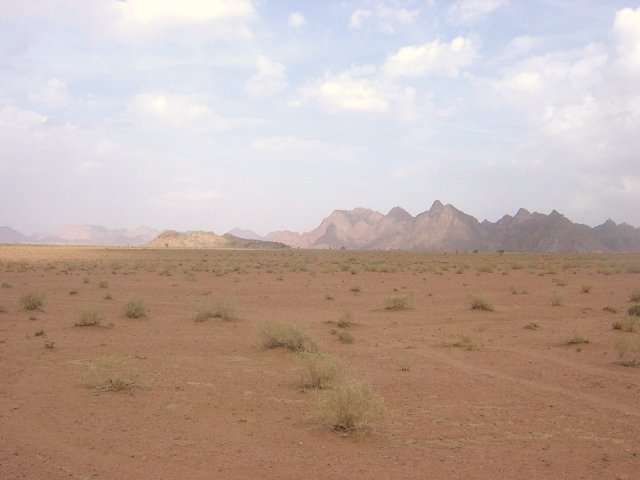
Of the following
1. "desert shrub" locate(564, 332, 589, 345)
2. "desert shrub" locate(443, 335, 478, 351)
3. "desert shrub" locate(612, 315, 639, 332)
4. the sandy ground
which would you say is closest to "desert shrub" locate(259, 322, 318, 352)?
the sandy ground

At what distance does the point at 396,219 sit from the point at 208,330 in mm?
163220

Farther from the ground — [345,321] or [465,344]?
[345,321]

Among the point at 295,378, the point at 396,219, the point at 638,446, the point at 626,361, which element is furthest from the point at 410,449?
the point at 396,219

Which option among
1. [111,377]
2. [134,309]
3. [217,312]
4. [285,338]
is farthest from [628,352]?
[134,309]

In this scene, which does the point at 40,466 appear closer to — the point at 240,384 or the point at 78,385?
the point at 78,385

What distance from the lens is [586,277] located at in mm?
33531

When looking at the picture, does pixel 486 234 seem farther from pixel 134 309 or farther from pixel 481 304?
pixel 134 309

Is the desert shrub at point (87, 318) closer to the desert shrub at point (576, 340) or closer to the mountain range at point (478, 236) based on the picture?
the desert shrub at point (576, 340)

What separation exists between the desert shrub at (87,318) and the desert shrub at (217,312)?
9.75 ft

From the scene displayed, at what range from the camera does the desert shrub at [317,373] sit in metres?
9.80

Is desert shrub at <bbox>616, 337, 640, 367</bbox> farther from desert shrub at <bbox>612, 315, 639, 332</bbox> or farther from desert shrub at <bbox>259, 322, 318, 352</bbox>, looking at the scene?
desert shrub at <bbox>259, 322, 318, 352</bbox>

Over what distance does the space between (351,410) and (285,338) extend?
5.81m

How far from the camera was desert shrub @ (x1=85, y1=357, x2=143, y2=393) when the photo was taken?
9.38 m

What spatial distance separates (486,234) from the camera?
459ft
